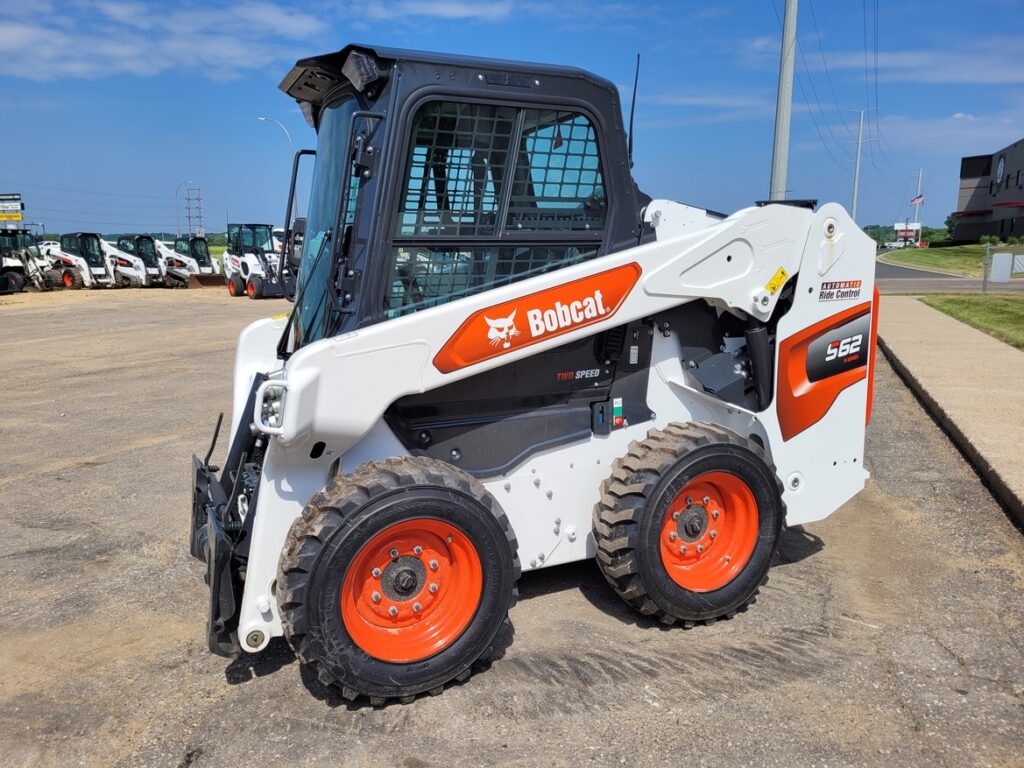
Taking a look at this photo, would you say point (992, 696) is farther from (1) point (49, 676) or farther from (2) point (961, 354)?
(2) point (961, 354)

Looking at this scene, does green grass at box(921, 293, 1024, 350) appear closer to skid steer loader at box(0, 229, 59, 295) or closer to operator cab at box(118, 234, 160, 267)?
operator cab at box(118, 234, 160, 267)

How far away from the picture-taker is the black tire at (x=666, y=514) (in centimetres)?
368

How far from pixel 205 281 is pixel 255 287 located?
7759 mm

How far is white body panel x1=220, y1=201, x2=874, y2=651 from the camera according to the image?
10.6 ft

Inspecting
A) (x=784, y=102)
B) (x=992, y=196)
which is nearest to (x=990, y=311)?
(x=784, y=102)

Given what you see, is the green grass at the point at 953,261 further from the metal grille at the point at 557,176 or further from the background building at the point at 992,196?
the metal grille at the point at 557,176

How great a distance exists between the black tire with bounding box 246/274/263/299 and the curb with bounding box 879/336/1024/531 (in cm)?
1967

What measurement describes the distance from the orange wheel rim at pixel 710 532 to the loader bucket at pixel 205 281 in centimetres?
3024

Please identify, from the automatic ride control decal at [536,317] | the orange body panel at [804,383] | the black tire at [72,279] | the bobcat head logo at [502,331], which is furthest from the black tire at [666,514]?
the black tire at [72,279]

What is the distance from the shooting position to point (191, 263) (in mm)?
31047

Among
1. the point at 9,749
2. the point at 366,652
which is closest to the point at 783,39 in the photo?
the point at 366,652

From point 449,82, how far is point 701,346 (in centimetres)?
179

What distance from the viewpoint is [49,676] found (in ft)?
11.7

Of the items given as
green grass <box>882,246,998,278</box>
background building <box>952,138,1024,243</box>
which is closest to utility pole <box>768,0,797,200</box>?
green grass <box>882,246,998,278</box>
